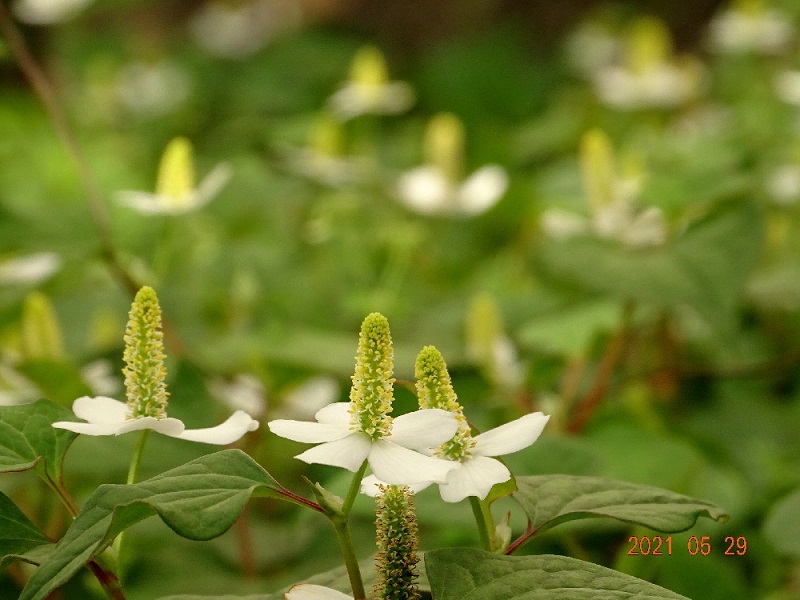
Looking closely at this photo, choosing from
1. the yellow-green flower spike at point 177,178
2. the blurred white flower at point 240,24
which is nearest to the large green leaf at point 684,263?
the yellow-green flower spike at point 177,178

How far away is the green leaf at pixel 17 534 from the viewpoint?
325 mm

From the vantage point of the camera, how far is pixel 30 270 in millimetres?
682

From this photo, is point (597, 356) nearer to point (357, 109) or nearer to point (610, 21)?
point (357, 109)

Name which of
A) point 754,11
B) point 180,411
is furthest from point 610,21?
point 180,411

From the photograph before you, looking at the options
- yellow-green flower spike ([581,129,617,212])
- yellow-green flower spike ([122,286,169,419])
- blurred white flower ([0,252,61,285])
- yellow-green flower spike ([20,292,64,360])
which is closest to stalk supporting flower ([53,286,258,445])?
yellow-green flower spike ([122,286,169,419])

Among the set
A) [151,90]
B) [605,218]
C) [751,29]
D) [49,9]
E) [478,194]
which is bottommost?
[605,218]

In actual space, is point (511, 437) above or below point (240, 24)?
below

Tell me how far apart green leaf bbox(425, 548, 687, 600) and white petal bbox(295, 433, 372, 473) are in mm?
38

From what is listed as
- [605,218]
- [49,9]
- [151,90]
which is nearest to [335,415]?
[605,218]

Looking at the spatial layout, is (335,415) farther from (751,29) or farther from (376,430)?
(751,29)

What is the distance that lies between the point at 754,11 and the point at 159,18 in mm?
2317

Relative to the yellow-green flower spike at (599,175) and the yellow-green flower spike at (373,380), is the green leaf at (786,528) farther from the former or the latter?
the yellow-green flower spike at (599,175)

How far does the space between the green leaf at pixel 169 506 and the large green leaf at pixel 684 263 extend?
14.7 inches

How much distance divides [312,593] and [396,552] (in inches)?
1.2
